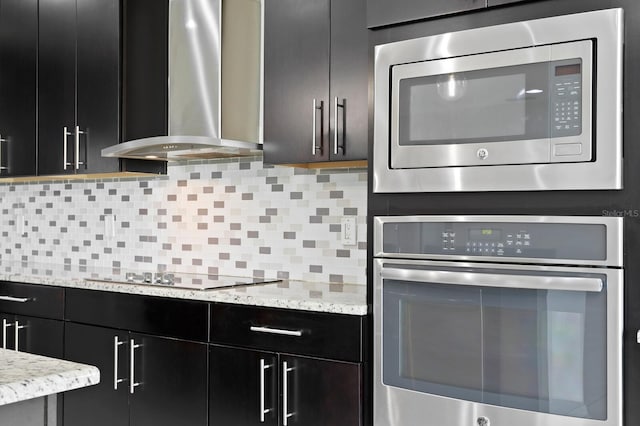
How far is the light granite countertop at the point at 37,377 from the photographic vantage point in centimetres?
105

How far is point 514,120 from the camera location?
1.85m

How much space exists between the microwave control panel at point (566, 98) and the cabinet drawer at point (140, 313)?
4.73 ft

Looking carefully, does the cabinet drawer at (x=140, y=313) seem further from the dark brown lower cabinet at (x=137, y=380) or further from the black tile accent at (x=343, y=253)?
the black tile accent at (x=343, y=253)

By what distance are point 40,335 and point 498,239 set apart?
2298mm

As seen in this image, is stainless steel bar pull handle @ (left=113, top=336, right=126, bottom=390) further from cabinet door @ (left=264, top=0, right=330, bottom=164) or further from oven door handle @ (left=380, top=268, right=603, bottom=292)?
oven door handle @ (left=380, top=268, right=603, bottom=292)

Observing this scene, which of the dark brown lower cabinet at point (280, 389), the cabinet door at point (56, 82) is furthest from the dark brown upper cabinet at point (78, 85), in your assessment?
the dark brown lower cabinet at point (280, 389)

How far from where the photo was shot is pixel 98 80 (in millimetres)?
3311

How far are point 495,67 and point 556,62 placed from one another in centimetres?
17

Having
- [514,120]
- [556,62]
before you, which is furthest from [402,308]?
[556,62]

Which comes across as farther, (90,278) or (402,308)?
(90,278)

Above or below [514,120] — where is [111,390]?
below

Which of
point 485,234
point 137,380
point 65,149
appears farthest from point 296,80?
point 65,149

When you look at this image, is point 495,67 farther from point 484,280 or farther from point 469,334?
point 469,334

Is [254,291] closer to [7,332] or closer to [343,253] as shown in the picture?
[343,253]
